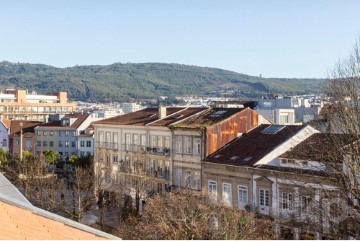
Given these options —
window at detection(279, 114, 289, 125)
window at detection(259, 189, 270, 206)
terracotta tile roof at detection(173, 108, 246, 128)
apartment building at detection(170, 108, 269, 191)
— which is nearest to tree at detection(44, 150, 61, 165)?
apartment building at detection(170, 108, 269, 191)

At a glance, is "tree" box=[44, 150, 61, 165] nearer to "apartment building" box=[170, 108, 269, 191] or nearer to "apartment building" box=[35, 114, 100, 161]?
"apartment building" box=[35, 114, 100, 161]

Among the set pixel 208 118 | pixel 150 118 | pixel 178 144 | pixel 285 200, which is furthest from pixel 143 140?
pixel 285 200

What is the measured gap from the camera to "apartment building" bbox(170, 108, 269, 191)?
39.9 m

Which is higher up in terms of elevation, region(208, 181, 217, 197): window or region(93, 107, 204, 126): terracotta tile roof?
region(93, 107, 204, 126): terracotta tile roof

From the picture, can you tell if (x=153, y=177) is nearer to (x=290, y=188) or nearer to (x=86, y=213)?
(x=86, y=213)

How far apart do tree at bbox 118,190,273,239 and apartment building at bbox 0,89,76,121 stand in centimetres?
8764

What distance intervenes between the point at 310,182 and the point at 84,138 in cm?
5335

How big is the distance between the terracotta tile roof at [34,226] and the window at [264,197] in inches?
1033

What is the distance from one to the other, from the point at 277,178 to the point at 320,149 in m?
4.83

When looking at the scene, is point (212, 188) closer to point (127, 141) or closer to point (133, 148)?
point (133, 148)

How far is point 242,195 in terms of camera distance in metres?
35.1

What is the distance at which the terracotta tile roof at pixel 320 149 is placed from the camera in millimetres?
24609

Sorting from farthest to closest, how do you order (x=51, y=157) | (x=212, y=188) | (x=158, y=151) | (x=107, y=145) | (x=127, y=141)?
(x=51, y=157)
(x=107, y=145)
(x=127, y=141)
(x=158, y=151)
(x=212, y=188)

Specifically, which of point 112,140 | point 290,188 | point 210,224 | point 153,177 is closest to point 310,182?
point 290,188
